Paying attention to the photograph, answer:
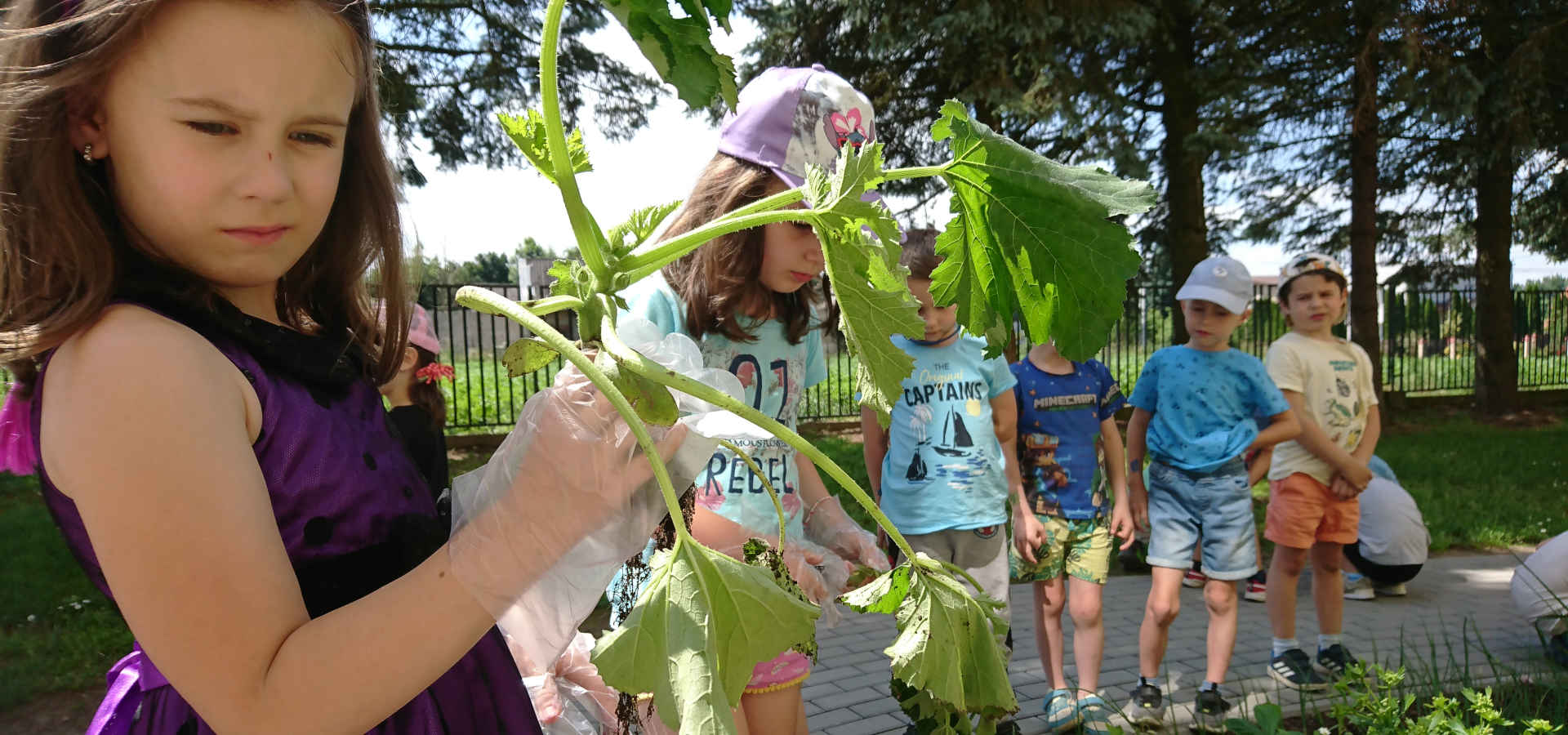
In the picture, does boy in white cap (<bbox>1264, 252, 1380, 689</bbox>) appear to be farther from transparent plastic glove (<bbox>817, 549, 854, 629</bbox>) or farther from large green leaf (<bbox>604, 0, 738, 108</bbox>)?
large green leaf (<bbox>604, 0, 738, 108</bbox>)

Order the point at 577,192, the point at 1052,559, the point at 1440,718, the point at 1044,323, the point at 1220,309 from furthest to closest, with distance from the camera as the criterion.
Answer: the point at 1220,309
the point at 1052,559
the point at 1440,718
the point at 1044,323
the point at 577,192

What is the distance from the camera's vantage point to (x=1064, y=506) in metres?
3.56

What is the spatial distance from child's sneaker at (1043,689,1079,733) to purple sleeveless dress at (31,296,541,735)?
2506mm

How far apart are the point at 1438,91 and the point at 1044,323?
10.7 meters

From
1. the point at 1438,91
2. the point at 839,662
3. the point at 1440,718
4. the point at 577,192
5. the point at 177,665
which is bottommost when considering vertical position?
the point at 839,662

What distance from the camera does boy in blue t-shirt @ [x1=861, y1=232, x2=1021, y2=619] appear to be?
3.14 m

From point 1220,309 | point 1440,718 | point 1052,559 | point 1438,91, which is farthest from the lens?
point 1438,91

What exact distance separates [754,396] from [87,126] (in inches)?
51.2

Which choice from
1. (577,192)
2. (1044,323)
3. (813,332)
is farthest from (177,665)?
(813,332)

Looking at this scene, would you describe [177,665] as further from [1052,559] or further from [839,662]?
[839,662]

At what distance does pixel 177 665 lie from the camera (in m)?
0.92

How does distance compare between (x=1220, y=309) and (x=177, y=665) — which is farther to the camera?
(x=1220, y=309)

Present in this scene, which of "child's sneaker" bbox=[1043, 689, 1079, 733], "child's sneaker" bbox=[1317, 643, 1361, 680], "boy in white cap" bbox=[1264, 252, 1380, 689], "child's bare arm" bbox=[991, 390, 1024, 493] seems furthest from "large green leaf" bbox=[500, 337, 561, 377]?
"child's sneaker" bbox=[1317, 643, 1361, 680]

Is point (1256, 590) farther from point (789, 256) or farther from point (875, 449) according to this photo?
point (789, 256)
